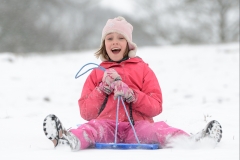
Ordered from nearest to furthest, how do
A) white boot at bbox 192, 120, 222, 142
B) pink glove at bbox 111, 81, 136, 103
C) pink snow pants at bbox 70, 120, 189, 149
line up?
white boot at bbox 192, 120, 222, 142 < pink snow pants at bbox 70, 120, 189, 149 < pink glove at bbox 111, 81, 136, 103

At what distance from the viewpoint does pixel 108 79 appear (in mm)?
4246

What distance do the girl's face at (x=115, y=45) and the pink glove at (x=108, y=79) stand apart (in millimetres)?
315

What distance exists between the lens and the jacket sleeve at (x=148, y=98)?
4238mm

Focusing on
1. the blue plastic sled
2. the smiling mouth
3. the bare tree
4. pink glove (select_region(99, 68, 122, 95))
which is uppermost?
the bare tree

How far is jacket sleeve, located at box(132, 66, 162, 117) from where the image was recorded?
4.24 m

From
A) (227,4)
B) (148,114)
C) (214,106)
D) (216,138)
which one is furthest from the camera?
(227,4)

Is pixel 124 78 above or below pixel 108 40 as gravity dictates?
below

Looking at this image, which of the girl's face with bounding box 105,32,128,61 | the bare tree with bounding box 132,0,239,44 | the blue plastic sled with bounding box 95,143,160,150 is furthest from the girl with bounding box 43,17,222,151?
the bare tree with bounding box 132,0,239,44

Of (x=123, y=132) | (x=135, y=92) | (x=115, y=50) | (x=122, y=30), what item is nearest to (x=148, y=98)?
(x=135, y=92)

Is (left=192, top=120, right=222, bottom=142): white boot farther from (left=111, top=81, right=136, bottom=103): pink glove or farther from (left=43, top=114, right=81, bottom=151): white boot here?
(left=43, top=114, right=81, bottom=151): white boot

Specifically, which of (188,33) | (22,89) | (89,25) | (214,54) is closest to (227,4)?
(188,33)

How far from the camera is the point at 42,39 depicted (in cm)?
3884

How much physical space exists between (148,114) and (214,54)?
10.5 meters

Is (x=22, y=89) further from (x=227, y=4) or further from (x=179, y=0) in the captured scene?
(x=179, y=0)
